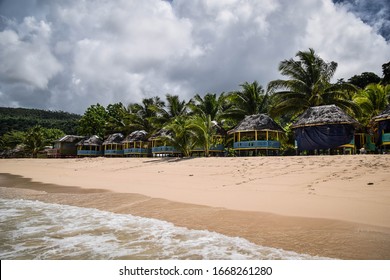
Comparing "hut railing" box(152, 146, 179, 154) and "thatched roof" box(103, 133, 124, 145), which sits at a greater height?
"thatched roof" box(103, 133, 124, 145)

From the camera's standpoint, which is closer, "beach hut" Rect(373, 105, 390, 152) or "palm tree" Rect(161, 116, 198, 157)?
"beach hut" Rect(373, 105, 390, 152)

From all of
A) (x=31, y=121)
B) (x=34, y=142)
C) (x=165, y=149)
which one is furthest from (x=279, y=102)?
(x=31, y=121)

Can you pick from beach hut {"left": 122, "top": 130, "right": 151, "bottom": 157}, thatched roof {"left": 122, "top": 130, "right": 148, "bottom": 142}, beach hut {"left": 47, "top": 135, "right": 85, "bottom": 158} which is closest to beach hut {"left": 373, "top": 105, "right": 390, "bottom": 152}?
beach hut {"left": 122, "top": 130, "right": 151, "bottom": 157}

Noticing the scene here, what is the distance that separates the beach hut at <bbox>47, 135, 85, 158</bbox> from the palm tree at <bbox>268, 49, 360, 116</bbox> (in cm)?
3212

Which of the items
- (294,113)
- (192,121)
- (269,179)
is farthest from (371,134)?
(269,179)

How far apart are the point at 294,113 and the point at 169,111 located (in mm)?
12794

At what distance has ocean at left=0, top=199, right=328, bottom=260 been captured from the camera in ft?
10.1

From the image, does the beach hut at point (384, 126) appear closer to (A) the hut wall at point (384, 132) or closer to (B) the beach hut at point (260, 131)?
(A) the hut wall at point (384, 132)

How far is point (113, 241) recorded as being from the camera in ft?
11.8

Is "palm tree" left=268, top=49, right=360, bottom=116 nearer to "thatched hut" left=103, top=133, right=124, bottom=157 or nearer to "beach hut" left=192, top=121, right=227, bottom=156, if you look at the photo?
"beach hut" left=192, top=121, right=227, bottom=156

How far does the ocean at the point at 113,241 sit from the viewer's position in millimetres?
3083

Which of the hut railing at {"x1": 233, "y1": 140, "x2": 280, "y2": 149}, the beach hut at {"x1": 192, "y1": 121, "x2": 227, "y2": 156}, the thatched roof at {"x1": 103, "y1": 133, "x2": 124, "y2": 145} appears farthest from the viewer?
the thatched roof at {"x1": 103, "y1": 133, "x2": 124, "y2": 145}
